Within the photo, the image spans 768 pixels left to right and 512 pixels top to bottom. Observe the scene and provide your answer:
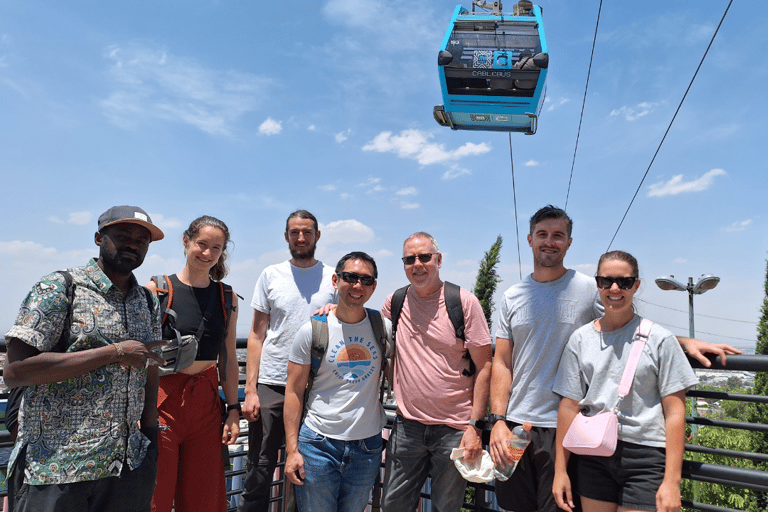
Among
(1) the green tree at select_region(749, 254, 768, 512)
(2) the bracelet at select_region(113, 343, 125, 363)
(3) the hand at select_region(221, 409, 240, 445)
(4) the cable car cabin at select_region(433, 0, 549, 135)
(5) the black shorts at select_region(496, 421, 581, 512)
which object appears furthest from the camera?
(1) the green tree at select_region(749, 254, 768, 512)

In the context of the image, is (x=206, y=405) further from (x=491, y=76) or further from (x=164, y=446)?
(x=491, y=76)

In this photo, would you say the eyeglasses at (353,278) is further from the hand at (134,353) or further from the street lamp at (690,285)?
the street lamp at (690,285)

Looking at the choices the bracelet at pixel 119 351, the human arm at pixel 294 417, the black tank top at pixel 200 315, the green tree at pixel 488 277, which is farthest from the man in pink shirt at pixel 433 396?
the green tree at pixel 488 277

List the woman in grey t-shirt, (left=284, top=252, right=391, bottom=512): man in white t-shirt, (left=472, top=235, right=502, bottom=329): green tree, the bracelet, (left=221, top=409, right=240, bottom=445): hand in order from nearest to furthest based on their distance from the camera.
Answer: the bracelet < the woman in grey t-shirt < (left=284, top=252, right=391, bottom=512): man in white t-shirt < (left=221, top=409, right=240, bottom=445): hand < (left=472, top=235, right=502, bottom=329): green tree

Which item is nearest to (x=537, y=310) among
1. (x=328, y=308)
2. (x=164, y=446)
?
(x=328, y=308)

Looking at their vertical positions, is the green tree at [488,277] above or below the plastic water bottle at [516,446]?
above

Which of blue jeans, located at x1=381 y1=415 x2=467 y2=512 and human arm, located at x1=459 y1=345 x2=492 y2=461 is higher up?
human arm, located at x1=459 y1=345 x2=492 y2=461

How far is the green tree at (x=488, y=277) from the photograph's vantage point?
29391 millimetres

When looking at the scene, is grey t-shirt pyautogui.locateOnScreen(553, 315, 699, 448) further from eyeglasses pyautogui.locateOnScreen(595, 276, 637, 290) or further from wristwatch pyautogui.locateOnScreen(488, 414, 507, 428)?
wristwatch pyautogui.locateOnScreen(488, 414, 507, 428)

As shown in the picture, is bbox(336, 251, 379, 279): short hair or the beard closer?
bbox(336, 251, 379, 279): short hair

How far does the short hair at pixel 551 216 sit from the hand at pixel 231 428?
2.05 metres

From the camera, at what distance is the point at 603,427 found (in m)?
2.17

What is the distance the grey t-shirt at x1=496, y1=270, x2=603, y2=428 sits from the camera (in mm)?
2617

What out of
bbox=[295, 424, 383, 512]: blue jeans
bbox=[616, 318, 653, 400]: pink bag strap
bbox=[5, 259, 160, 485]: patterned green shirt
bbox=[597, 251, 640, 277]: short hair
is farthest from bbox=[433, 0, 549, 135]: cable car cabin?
bbox=[5, 259, 160, 485]: patterned green shirt
